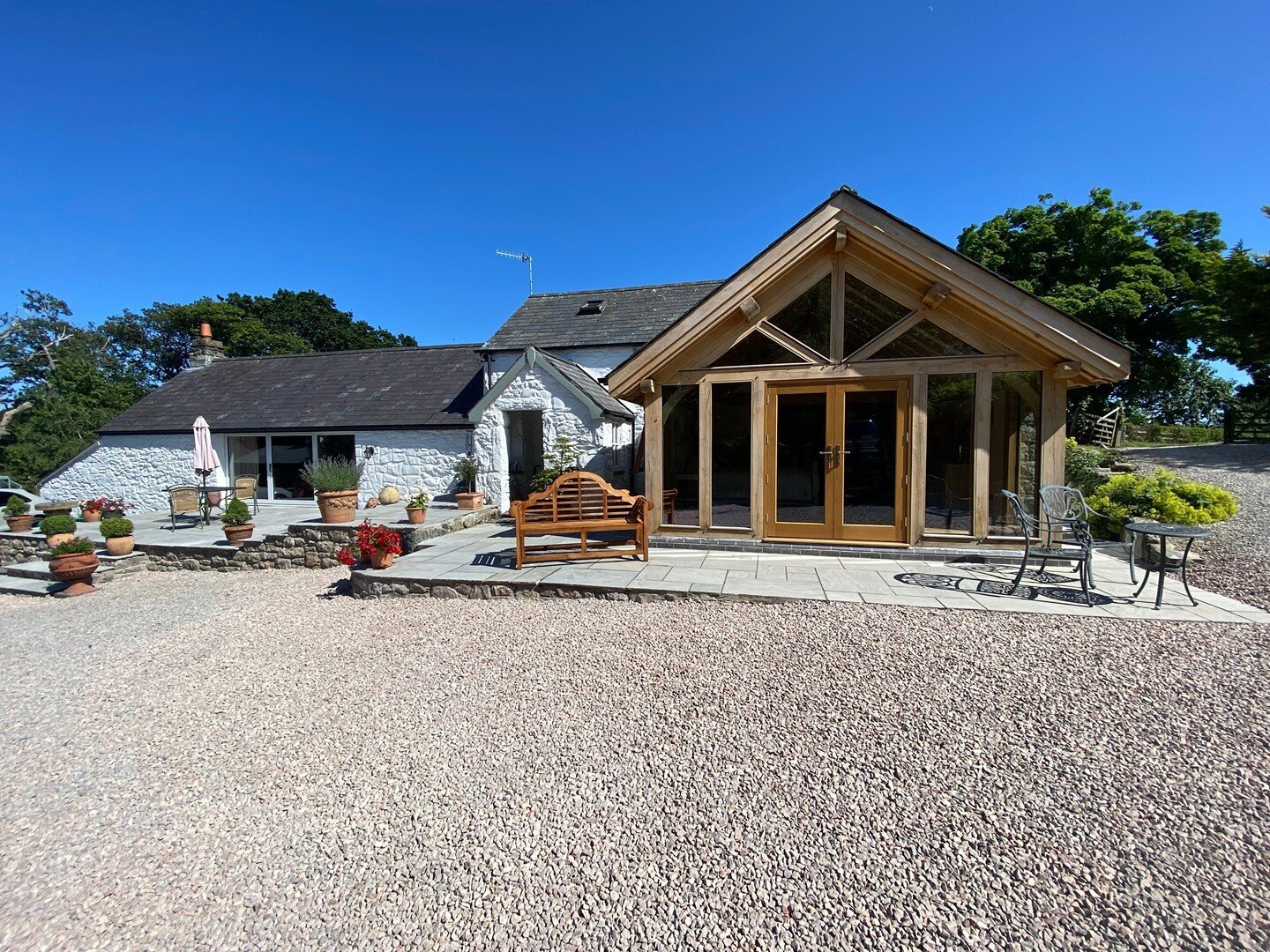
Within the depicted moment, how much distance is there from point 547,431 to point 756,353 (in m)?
5.83

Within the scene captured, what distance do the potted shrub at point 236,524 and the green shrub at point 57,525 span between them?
2328 millimetres

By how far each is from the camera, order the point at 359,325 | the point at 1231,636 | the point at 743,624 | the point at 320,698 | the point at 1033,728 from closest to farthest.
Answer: the point at 1033,728, the point at 320,698, the point at 1231,636, the point at 743,624, the point at 359,325

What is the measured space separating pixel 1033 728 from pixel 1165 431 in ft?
93.8

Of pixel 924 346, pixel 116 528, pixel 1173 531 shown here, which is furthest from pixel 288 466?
pixel 1173 531

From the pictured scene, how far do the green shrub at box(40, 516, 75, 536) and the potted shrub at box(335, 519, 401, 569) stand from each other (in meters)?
6.25

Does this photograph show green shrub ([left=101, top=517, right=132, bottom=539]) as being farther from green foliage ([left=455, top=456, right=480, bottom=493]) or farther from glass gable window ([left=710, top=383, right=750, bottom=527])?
glass gable window ([left=710, top=383, right=750, bottom=527])

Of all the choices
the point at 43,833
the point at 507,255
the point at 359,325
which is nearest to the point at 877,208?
the point at 43,833

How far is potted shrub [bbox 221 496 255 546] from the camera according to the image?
10.5 m

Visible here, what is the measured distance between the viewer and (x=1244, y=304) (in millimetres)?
17531

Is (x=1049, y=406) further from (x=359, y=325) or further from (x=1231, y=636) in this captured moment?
(x=359, y=325)

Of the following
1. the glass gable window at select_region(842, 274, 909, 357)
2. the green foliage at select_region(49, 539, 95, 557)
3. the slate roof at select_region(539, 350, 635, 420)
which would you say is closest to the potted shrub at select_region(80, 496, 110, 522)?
the green foliage at select_region(49, 539, 95, 557)

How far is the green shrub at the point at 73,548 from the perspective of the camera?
29.6 ft

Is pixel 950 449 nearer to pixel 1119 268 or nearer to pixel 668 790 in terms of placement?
pixel 668 790

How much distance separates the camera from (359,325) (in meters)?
52.1
